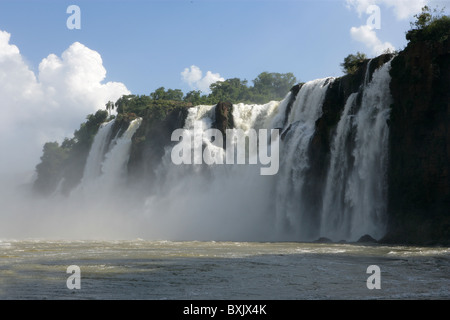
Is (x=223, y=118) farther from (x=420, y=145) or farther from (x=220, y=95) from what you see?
(x=220, y=95)

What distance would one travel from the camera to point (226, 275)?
1333 cm

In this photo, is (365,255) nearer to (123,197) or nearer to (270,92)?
(123,197)

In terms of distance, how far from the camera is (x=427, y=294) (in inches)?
401

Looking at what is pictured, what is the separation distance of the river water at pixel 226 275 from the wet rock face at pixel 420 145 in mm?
6535

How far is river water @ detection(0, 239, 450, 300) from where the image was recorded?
10.4 metres

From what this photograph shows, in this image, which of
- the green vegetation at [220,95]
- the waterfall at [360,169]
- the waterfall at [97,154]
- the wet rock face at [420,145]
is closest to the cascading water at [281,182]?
the waterfall at [360,169]

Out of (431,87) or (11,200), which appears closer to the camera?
(431,87)

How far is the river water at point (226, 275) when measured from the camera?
10.4m

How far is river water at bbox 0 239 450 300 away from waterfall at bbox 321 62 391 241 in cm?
916

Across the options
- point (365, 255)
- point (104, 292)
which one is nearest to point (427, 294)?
point (104, 292)

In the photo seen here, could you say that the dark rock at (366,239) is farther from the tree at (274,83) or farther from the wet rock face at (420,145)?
the tree at (274,83)

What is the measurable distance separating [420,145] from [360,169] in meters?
3.71

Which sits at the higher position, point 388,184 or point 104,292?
point 388,184
